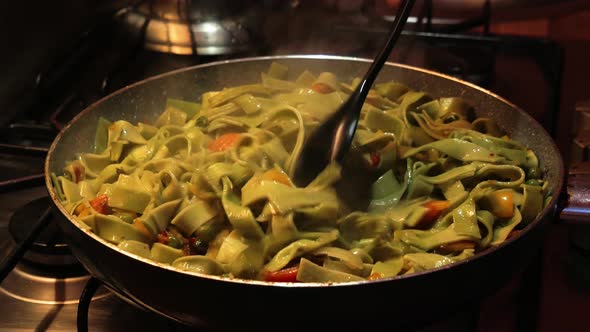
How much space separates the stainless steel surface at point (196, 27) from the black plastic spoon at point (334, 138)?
2.74 ft

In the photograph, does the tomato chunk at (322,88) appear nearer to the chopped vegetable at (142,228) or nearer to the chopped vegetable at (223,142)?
the chopped vegetable at (223,142)

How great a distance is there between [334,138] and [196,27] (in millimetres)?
963

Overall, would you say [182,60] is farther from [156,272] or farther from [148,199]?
[156,272]

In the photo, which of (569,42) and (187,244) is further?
(569,42)

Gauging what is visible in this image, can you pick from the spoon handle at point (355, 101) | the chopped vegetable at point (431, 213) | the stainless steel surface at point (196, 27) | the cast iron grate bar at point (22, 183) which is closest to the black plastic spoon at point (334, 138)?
the spoon handle at point (355, 101)

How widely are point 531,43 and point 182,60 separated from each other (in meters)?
1.17

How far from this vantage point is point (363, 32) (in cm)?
230

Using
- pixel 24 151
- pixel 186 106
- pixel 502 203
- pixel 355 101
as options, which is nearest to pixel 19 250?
pixel 24 151

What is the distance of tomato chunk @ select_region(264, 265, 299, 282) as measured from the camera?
118 centimetres

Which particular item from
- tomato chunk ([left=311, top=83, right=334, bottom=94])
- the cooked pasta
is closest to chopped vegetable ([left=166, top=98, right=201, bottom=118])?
the cooked pasta

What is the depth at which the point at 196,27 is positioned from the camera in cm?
219

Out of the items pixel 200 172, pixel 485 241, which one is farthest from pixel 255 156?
pixel 485 241

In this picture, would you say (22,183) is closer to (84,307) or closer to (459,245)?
(84,307)

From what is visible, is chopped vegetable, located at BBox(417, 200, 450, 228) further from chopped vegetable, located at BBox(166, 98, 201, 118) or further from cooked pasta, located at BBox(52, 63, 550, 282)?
chopped vegetable, located at BBox(166, 98, 201, 118)
